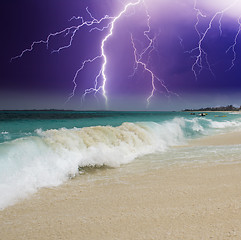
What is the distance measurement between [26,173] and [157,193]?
9.22 feet

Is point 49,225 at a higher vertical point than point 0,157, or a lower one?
lower

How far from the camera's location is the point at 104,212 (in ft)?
11.0

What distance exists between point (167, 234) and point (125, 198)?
132 cm

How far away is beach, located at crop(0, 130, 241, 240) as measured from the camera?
274 centimetres

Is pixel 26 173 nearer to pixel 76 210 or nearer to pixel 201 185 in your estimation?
pixel 76 210

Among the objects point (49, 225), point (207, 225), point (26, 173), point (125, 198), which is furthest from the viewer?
point (26, 173)

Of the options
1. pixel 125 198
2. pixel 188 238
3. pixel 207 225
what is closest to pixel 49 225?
pixel 125 198

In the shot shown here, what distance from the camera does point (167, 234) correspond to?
2635 millimetres

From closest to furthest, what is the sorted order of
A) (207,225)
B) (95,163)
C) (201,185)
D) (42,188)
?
1. (207,225)
2. (201,185)
3. (42,188)
4. (95,163)

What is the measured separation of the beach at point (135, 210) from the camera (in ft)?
8.98

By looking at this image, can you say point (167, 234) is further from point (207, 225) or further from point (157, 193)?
point (157, 193)

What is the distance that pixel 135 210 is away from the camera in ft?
11.0

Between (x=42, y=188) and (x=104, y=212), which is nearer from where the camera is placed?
(x=104, y=212)

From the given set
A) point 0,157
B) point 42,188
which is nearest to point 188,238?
point 42,188
